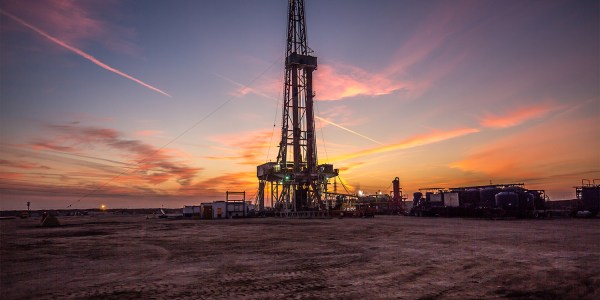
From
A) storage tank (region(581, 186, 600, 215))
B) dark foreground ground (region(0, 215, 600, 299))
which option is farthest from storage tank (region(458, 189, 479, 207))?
dark foreground ground (region(0, 215, 600, 299))

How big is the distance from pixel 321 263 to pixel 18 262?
1044 centimetres

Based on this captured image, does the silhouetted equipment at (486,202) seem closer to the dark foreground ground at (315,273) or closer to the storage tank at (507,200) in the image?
the storage tank at (507,200)

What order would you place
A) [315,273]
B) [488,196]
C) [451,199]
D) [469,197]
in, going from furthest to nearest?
[451,199], [469,197], [488,196], [315,273]

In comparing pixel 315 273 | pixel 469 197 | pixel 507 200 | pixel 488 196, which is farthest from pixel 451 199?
pixel 315 273

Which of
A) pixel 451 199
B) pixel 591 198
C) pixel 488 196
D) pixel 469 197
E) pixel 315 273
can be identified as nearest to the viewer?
pixel 315 273

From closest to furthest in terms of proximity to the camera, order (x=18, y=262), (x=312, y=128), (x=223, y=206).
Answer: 1. (x=18, y=262)
2. (x=223, y=206)
3. (x=312, y=128)

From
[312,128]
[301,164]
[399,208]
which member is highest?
[312,128]

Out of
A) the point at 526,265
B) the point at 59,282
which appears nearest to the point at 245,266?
the point at 59,282

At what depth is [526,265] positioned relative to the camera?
1058 centimetres

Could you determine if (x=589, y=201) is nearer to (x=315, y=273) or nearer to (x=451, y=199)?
(x=451, y=199)

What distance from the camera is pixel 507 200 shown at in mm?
45344

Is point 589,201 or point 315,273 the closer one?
point 315,273

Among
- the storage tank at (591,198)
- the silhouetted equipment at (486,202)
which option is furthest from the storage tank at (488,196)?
the storage tank at (591,198)

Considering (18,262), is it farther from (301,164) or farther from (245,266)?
(301,164)
